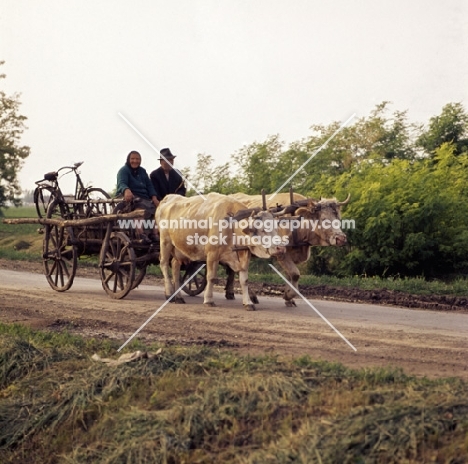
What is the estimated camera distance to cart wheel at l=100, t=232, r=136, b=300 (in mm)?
14914

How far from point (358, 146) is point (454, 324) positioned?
13804 mm

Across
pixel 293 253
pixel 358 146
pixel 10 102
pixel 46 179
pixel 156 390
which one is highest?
pixel 10 102

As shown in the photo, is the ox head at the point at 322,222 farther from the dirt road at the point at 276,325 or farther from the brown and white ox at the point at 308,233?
the dirt road at the point at 276,325

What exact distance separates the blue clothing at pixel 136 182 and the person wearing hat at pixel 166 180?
2.11 ft

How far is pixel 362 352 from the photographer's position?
934 centimetres

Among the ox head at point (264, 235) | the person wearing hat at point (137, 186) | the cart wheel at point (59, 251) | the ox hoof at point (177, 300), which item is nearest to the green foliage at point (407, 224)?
the person wearing hat at point (137, 186)

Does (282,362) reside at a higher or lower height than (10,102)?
lower

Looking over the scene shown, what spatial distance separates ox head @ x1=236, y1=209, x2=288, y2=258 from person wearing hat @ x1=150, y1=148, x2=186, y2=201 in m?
4.05

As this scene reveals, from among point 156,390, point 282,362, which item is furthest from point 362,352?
point 156,390

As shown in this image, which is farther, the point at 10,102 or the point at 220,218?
the point at 10,102

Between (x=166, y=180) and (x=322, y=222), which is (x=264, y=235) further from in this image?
(x=166, y=180)

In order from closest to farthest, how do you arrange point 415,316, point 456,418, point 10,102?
point 456,418 → point 415,316 → point 10,102

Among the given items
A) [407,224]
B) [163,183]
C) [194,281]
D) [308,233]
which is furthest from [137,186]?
[407,224]

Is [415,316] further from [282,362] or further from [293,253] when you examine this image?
[282,362]
